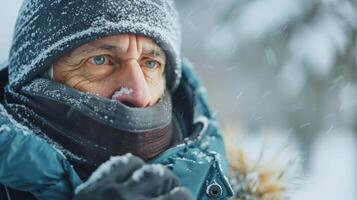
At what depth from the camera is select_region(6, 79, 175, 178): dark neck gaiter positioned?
1395 mm

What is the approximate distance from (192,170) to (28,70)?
46cm

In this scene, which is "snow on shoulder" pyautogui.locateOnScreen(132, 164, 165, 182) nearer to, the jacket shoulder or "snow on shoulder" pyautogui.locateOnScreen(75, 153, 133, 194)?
"snow on shoulder" pyautogui.locateOnScreen(75, 153, 133, 194)

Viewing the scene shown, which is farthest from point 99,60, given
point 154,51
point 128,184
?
point 128,184

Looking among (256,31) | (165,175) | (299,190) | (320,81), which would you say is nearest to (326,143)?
(320,81)

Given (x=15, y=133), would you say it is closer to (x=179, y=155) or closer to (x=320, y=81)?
(x=179, y=155)

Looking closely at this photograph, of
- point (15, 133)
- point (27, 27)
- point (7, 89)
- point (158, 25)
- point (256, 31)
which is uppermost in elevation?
point (256, 31)

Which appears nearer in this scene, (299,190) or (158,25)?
(158,25)

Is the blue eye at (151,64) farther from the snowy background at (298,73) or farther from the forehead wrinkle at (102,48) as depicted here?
the snowy background at (298,73)

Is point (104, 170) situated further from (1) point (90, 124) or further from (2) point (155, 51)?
(2) point (155, 51)

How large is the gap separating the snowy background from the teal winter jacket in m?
1.83

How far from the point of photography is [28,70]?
149cm

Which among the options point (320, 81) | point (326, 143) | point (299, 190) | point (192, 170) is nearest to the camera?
point (192, 170)

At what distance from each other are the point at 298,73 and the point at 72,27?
2316 mm

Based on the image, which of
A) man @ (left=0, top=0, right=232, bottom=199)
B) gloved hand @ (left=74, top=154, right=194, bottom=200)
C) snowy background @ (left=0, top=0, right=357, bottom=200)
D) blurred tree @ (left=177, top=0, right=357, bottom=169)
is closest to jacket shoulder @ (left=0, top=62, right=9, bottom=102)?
man @ (left=0, top=0, right=232, bottom=199)
